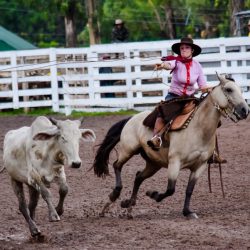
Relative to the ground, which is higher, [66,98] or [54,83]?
[54,83]

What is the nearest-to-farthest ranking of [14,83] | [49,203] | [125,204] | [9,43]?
1. [49,203]
2. [125,204]
3. [14,83]
4. [9,43]

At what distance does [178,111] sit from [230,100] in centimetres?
66

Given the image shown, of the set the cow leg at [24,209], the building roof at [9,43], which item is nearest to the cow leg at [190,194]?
the cow leg at [24,209]

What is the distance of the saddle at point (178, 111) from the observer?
10.4 m

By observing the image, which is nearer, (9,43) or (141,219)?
(141,219)

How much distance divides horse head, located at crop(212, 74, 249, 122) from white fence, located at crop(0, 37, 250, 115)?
422 inches

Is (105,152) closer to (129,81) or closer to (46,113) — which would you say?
(129,81)

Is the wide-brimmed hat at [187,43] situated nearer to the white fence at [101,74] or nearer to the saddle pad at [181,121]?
the saddle pad at [181,121]

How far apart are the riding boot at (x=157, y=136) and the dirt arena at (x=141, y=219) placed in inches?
29.9

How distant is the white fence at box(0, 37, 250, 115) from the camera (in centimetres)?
2158

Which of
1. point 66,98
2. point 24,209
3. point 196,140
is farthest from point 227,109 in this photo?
point 66,98

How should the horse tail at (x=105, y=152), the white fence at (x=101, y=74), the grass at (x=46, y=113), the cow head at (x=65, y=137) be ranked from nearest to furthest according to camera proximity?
1. the cow head at (x=65, y=137)
2. the horse tail at (x=105, y=152)
3. the white fence at (x=101, y=74)
4. the grass at (x=46, y=113)

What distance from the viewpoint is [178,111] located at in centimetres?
1046

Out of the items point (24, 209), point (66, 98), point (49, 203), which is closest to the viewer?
point (49, 203)
